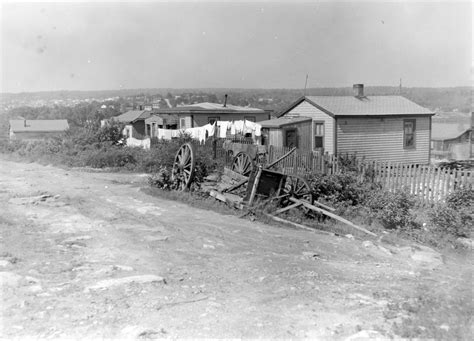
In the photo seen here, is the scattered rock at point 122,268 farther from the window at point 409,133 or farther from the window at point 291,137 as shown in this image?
the window at point 409,133

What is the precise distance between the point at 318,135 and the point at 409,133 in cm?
497

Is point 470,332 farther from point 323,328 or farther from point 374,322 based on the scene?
point 323,328

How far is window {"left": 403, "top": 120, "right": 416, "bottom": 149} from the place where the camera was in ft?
85.0

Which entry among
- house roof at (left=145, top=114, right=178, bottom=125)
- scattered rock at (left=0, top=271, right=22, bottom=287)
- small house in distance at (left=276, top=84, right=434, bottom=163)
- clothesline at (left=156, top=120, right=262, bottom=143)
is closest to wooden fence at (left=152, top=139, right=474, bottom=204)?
small house in distance at (left=276, top=84, right=434, bottom=163)

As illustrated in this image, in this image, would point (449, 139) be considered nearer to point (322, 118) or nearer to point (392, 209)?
point (322, 118)

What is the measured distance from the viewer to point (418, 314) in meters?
5.96

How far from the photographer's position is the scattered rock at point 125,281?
7039mm

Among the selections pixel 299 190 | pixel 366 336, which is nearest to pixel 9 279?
pixel 366 336

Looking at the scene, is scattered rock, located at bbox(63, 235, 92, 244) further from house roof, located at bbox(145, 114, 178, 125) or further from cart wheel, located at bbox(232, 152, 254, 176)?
house roof, located at bbox(145, 114, 178, 125)

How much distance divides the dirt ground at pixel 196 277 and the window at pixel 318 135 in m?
13.0

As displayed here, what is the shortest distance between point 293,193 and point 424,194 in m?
3.47

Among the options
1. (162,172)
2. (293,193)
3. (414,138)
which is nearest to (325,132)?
(414,138)

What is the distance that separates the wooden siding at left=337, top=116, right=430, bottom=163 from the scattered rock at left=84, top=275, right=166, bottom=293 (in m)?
17.8

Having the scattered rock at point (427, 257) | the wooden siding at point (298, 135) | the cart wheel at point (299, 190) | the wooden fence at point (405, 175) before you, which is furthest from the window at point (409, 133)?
the scattered rock at point (427, 257)
